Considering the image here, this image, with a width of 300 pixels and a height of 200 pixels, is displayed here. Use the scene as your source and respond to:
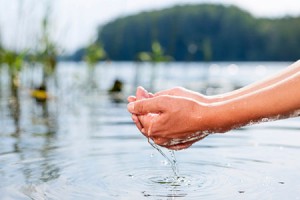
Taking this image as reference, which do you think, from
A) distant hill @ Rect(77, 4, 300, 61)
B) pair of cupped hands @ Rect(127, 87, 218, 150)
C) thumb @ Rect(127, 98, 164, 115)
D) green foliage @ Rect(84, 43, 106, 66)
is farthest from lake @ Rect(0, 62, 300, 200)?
distant hill @ Rect(77, 4, 300, 61)

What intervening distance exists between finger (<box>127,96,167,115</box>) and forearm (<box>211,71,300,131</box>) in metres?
0.27

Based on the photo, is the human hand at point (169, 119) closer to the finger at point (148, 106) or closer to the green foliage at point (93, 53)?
the finger at point (148, 106)

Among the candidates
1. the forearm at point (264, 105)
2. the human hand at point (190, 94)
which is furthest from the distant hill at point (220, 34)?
the forearm at point (264, 105)

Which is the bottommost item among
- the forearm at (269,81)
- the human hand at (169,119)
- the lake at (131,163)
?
the lake at (131,163)

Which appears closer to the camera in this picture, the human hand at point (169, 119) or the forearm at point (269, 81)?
the human hand at point (169, 119)

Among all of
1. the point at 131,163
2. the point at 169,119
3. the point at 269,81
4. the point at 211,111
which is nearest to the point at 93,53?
the point at 131,163

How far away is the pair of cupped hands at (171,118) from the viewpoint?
2432 millimetres

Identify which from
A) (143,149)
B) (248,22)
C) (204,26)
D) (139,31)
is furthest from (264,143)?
(248,22)

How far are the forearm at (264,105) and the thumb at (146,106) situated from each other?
287mm

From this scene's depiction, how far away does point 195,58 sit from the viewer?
4060 inches

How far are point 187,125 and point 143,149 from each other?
6.65 feet

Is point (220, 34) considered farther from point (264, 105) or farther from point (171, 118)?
point (264, 105)

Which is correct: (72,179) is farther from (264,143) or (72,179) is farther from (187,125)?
(264,143)

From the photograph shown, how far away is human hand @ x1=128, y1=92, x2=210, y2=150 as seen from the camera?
2.43 m
